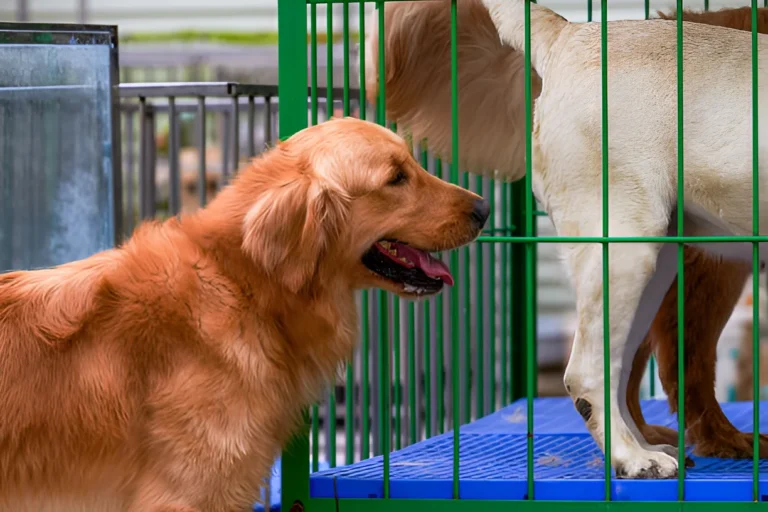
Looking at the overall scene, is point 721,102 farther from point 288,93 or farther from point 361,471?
point 361,471

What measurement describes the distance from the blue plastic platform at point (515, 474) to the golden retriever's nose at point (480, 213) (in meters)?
0.78

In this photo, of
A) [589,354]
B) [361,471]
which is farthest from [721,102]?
[361,471]

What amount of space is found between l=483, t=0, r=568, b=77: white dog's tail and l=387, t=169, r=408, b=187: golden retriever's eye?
2.95ft

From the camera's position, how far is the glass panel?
3.76 metres

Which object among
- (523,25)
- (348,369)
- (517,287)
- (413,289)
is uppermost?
(523,25)

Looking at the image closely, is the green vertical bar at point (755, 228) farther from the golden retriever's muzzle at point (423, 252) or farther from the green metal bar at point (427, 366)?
the green metal bar at point (427, 366)

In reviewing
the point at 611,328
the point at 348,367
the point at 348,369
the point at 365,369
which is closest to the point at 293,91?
the point at 348,367

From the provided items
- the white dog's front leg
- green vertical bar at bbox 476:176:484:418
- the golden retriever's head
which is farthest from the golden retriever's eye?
green vertical bar at bbox 476:176:484:418

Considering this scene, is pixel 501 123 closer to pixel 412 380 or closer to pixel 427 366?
pixel 427 366

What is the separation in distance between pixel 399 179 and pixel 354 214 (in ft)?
0.50

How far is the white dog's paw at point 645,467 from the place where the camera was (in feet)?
10.6

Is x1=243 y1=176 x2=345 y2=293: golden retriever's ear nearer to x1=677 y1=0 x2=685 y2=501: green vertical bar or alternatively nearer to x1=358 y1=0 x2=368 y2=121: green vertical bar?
x1=358 y1=0 x2=368 y2=121: green vertical bar

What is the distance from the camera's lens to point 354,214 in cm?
287

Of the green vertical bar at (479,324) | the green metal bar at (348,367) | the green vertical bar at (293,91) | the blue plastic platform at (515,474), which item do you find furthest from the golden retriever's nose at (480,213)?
the green vertical bar at (479,324)
